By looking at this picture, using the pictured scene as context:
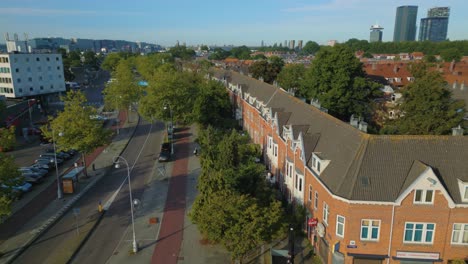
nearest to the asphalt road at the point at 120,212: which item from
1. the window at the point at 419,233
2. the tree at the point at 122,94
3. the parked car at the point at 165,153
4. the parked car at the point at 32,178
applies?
the parked car at the point at 165,153

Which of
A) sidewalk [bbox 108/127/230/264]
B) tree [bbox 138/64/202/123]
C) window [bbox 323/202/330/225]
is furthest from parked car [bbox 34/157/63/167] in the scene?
window [bbox 323/202/330/225]

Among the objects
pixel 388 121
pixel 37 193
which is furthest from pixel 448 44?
pixel 37 193

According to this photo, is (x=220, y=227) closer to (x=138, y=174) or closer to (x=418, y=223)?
(x=418, y=223)

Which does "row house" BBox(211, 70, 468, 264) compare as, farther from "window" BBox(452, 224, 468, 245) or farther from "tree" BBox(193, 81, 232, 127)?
"tree" BBox(193, 81, 232, 127)

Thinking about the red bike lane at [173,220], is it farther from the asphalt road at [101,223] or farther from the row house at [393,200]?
the row house at [393,200]

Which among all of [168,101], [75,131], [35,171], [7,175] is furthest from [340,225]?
[168,101]
